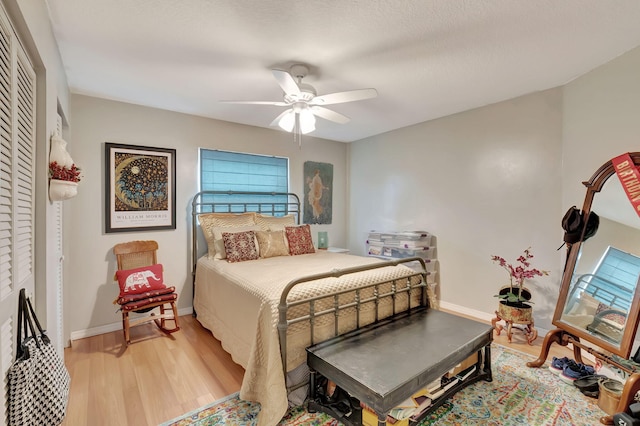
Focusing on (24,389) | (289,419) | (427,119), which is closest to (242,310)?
(289,419)

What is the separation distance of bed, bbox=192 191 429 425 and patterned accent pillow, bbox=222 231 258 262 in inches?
0.4

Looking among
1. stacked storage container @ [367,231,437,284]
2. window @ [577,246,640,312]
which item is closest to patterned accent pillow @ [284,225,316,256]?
stacked storage container @ [367,231,437,284]

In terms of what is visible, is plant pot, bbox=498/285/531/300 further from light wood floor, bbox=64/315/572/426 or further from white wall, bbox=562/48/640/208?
white wall, bbox=562/48/640/208

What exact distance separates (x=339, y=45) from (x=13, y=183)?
6.33 ft

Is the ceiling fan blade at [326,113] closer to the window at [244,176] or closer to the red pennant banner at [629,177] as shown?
the window at [244,176]

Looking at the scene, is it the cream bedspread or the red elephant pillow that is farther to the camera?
the red elephant pillow

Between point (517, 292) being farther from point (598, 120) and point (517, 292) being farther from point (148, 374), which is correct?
point (148, 374)

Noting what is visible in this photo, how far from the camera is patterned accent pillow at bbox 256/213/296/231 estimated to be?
12.2 ft

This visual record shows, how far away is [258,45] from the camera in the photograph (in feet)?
6.69

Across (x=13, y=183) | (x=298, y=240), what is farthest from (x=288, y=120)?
(x=13, y=183)

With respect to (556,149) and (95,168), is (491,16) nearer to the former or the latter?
(556,149)

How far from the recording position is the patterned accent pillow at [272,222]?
12.2 feet

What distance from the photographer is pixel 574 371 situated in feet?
7.30

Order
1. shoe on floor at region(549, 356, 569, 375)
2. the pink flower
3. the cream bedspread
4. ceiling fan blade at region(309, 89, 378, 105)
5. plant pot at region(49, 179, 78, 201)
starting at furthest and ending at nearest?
the pink flower, shoe on floor at region(549, 356, 569, 375), ceiling fan blade at region(309, 89, 378, 105), the cream bedspread, plant pot at region(49, 179, 78, 201)
